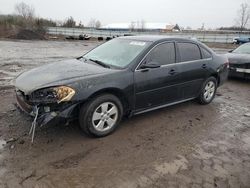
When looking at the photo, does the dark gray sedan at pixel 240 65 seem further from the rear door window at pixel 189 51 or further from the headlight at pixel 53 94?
the headlight at pixel 53 94

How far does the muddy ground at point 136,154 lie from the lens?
3311mm

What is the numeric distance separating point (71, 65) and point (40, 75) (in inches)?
27.0

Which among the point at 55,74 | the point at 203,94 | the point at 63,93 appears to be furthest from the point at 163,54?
the point at 63,93

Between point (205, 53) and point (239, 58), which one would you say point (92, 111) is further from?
point (239, 58)

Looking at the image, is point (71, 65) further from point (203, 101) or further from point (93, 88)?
point (203, 101)

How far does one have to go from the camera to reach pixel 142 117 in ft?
17.7

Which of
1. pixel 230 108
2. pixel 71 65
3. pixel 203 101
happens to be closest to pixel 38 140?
pixel 71 65

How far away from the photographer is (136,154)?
12.9 feet

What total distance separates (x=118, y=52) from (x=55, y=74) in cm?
140

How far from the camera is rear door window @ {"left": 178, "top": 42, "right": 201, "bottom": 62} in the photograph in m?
5.59

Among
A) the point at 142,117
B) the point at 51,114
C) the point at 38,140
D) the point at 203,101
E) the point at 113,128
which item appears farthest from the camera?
the point at 203,101

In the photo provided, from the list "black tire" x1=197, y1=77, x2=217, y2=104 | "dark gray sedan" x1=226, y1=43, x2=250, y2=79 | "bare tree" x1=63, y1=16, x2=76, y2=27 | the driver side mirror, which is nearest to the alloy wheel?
the driver side mirror

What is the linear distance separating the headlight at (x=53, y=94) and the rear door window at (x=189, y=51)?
265cm

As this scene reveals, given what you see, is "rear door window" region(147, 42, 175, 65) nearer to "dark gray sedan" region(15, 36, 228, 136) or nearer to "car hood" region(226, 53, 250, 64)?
"dark gray sedan" region(15, 36, 228, 136)
